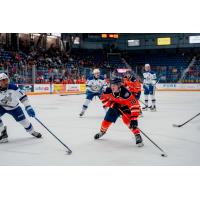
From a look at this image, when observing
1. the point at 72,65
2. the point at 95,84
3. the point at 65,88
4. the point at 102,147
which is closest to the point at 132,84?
the point at 95,84

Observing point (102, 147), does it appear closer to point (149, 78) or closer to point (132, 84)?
point (132, 84)

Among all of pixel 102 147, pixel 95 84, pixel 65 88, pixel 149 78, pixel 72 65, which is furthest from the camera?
pixel 72 65

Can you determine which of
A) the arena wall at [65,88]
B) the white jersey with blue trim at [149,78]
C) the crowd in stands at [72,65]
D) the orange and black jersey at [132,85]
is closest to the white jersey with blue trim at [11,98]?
the orange and black jersey at [132,85]

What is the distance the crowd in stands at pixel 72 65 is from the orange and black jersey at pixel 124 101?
32.9 feet

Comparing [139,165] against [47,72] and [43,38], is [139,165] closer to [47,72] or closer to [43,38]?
[47,72]

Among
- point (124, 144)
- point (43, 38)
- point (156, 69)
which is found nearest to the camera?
point (124, 144)

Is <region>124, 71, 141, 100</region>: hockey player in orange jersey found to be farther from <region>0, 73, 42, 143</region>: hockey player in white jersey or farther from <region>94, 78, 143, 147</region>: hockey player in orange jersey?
<region>0, 73, 42, 143</region>: hockey player in white jersey

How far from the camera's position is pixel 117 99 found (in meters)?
4.50

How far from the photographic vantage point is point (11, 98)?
15.3 feet

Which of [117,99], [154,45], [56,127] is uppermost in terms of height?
[154,45]

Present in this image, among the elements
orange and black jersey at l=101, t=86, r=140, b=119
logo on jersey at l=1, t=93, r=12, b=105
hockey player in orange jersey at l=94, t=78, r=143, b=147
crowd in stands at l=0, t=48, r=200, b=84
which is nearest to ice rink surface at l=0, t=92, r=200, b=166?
hockey player in orange jersey at l=94, t=78, r=143, b=147

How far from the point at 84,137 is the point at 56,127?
1199 mm

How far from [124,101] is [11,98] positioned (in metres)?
1.70

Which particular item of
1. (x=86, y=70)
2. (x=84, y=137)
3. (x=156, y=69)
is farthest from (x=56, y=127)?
(x=156, y=69)
